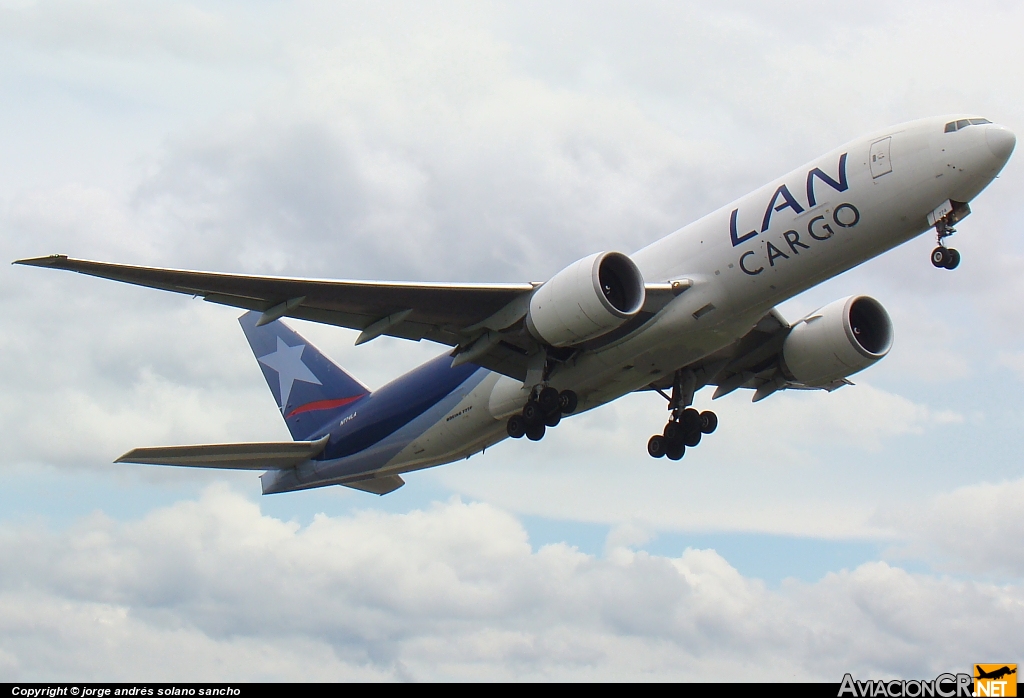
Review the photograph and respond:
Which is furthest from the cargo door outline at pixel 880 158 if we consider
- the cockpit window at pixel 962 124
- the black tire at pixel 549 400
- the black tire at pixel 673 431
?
the black tire at pixel 673 431

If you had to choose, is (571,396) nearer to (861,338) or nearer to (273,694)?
(861,338)

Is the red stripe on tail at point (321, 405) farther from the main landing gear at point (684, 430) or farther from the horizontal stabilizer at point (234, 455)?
the main landing gear at point (684, 430)

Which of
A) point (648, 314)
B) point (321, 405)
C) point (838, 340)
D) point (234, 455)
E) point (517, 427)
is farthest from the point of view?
point (321, 405)

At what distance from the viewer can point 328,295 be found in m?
21.7

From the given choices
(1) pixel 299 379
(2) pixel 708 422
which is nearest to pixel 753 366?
(2) pixel 708 422

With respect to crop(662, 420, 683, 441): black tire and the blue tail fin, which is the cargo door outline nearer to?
crop(662, 420, 683, 441): black tire

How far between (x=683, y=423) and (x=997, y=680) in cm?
1115

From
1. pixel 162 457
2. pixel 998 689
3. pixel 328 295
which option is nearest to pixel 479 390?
pixel 328 295

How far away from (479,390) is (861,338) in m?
9.18

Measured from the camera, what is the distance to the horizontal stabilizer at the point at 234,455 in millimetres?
25469

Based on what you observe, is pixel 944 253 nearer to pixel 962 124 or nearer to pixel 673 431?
pixel 962 124

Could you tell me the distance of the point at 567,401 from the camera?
77.6 feet

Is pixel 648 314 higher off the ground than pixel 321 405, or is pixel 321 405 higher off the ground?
pixel 321 405

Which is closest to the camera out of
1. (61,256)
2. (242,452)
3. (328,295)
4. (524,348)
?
(61,256)
